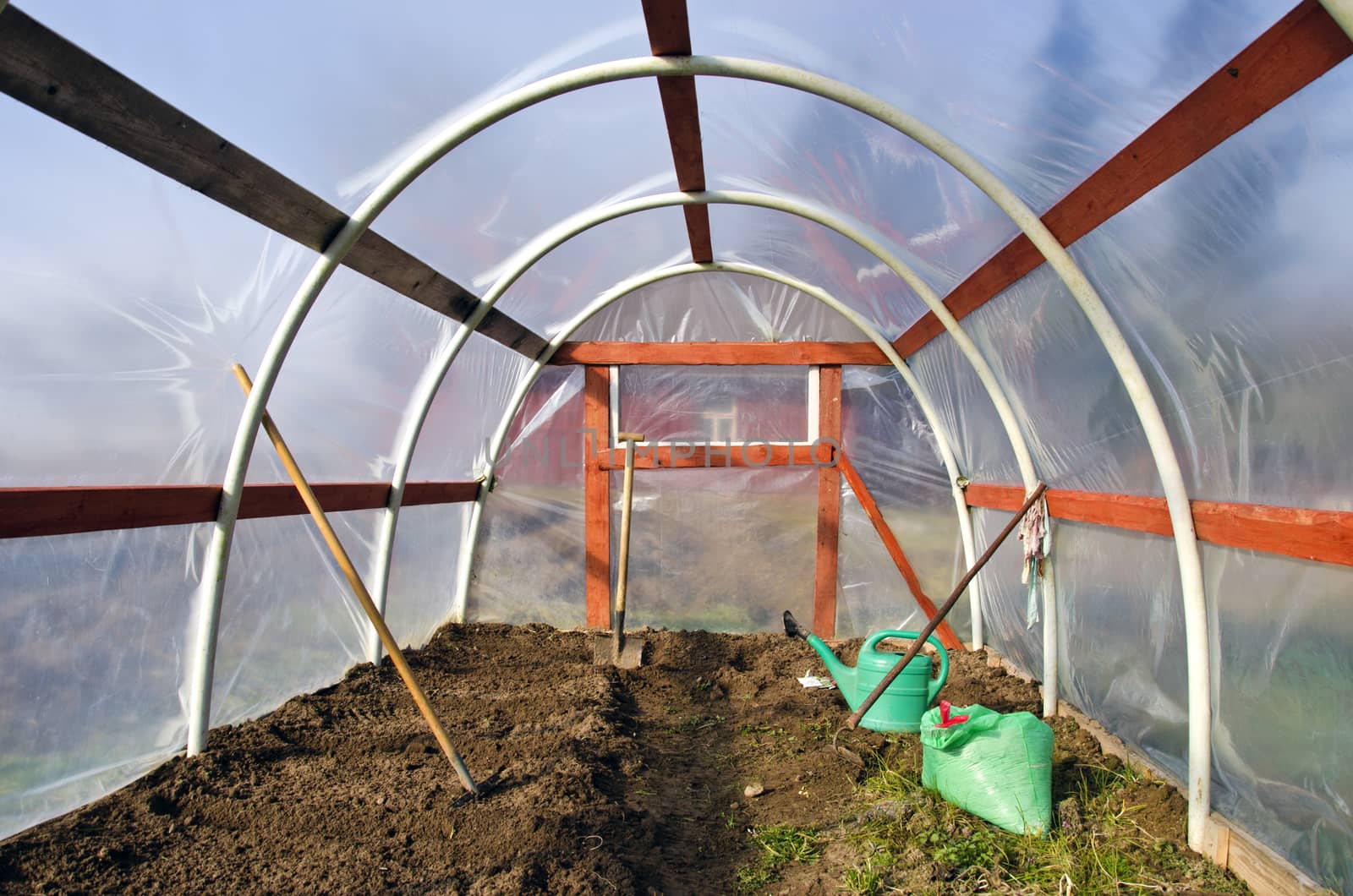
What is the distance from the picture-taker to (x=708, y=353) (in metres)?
5.62

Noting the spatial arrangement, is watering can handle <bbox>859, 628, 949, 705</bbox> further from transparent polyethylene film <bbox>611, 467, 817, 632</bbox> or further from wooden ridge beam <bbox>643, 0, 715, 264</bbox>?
wooden ridge beam <bbox>643, 0, 715, 264</bbox>

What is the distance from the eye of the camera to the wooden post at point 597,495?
18.3 ft

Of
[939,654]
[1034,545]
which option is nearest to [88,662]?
[939,654]

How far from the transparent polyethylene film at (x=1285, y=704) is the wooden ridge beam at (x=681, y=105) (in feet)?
6.98

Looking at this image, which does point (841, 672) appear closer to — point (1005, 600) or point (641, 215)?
point (1005, 600)

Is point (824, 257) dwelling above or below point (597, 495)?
above

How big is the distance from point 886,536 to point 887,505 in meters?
0.20

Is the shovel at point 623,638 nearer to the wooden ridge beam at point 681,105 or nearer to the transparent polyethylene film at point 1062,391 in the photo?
the wooden ridge beam at point 681,105

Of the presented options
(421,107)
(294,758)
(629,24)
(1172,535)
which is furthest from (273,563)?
(1172,535)

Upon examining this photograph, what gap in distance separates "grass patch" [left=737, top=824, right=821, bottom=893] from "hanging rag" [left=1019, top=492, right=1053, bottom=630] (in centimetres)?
150

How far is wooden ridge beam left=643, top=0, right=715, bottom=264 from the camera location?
2.48 metres

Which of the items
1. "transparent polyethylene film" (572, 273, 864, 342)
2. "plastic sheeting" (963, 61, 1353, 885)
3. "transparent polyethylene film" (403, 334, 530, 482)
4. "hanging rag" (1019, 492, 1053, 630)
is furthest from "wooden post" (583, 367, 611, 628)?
"plastic sheeting" (963, 61, 1353, 885)

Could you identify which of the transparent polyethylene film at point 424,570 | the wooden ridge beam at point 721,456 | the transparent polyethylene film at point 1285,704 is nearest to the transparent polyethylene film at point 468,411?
the transparent polyethylene film at point 424,570

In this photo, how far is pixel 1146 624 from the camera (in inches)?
114
